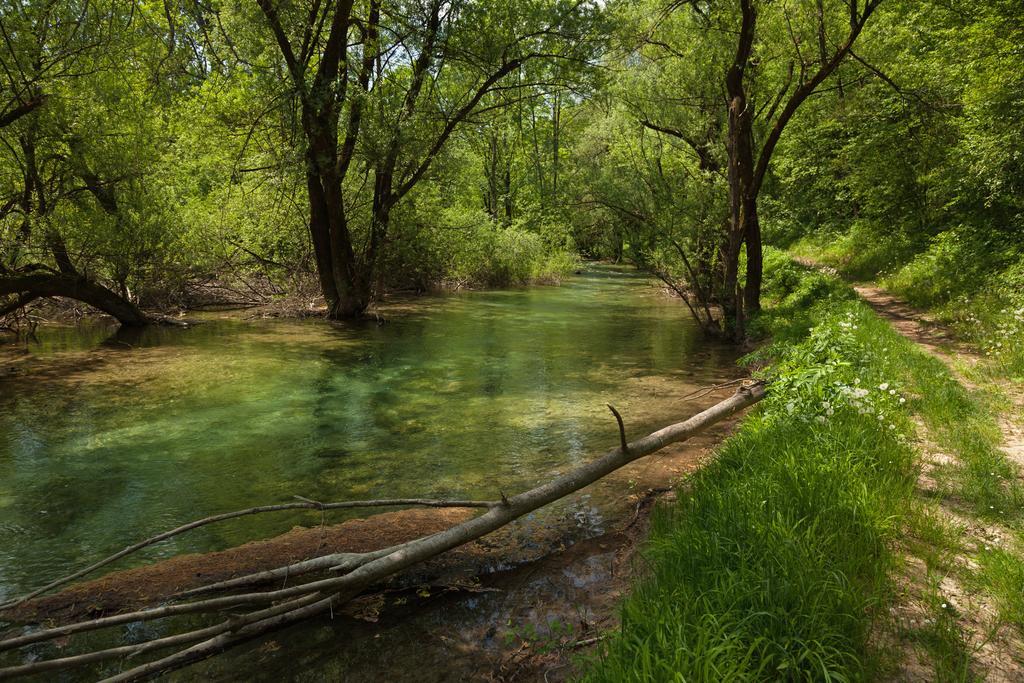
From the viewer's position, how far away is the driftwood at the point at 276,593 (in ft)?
10.2

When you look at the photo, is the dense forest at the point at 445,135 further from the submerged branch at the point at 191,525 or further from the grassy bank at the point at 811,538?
the submerged branch at the point at 191,525

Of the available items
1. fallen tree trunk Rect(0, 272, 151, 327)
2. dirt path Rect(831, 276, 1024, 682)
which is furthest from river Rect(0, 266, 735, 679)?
dirt path Rect(831, 276, 1024, 682)

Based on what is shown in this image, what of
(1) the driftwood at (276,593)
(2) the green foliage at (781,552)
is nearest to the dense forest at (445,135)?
(1) the driftwood at (276,593)

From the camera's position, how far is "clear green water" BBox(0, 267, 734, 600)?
241 inches

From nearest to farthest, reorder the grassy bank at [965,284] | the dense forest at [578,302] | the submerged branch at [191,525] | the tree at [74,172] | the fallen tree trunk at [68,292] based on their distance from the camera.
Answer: the submerged branch at [191,525], the dense forest at [578,302], the grassy bank at [965,284], the tree at [74,172], the fallen tree trunk at [68,292]

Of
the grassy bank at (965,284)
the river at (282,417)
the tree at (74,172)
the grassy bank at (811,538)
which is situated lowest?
the river at (282,417)

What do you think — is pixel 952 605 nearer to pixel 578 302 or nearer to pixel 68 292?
pixel 68 292

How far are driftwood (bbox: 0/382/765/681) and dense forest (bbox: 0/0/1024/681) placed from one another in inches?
1.2

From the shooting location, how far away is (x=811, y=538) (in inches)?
144

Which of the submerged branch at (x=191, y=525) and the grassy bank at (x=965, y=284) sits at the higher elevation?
the grassy bank at (x=965, y=284)

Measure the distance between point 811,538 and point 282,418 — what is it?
25.4 ft

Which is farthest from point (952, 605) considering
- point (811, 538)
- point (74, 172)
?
point (74, 172)

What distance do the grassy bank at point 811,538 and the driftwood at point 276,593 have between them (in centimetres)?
105

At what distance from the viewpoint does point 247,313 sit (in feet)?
64.2
